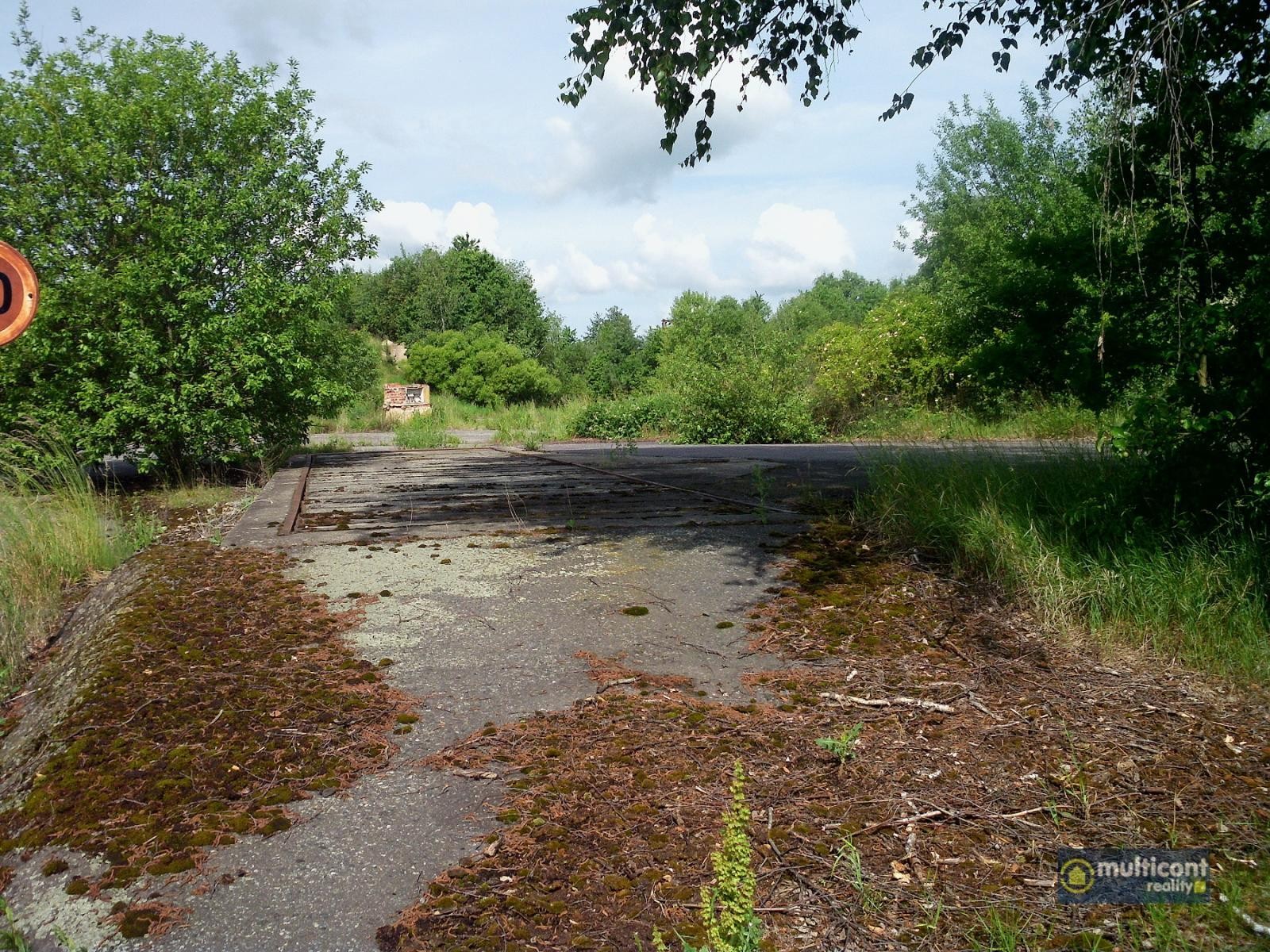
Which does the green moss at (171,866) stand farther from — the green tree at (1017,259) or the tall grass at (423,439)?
the tall grass at (423,439)

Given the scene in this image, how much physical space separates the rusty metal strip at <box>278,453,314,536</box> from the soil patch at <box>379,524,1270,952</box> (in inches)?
147

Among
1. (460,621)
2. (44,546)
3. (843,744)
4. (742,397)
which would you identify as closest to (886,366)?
(742,397)

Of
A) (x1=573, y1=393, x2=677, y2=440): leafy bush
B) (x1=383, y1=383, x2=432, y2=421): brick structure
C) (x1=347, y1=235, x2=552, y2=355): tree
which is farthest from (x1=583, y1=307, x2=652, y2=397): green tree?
(x1=573, y1=393, x2=677, y2=440): leafy bush

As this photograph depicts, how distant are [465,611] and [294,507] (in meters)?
3.99

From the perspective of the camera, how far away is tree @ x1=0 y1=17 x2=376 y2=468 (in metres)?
9.59

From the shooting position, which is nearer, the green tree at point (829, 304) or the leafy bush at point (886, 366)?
the leafy bush at point (886, 366)

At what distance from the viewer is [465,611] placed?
14.5 feet

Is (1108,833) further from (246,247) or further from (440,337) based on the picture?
(440,337)

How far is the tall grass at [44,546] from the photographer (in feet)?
16.6

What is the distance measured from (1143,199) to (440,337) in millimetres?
37426

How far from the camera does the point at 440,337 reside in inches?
1575

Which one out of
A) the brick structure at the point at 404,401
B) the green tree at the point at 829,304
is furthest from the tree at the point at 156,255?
the green tree at the point at 829,304

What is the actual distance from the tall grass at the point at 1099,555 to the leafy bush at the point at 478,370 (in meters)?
33.3

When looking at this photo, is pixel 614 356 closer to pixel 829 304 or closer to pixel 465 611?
pixel 465 611
